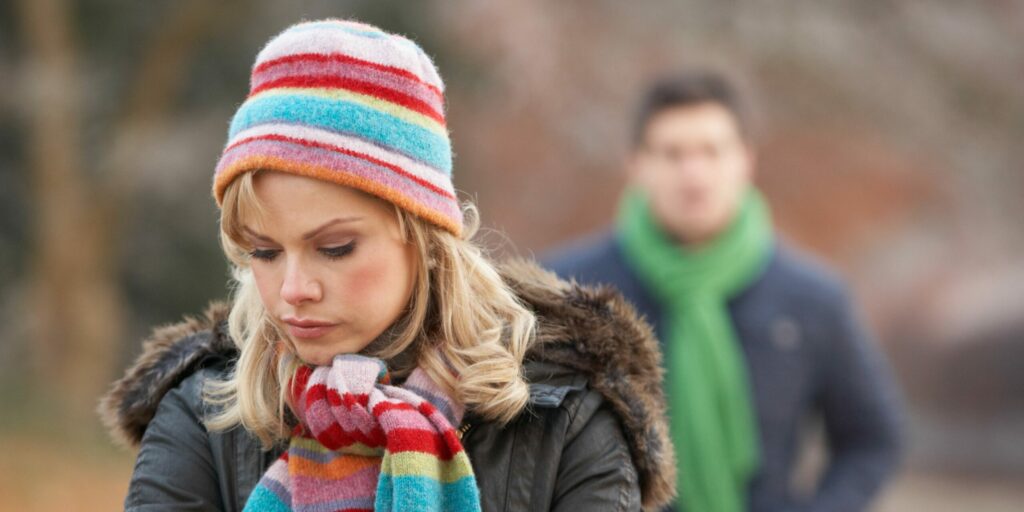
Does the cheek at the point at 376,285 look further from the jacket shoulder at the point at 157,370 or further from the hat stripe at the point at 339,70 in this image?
the jacket shoulder at the point at 157,370

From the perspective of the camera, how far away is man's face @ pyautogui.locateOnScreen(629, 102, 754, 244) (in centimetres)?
484

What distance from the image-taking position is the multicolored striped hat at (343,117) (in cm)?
245

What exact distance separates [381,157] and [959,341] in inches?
358

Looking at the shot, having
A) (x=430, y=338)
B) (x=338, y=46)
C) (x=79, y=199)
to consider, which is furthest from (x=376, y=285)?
(x=79, y=199)

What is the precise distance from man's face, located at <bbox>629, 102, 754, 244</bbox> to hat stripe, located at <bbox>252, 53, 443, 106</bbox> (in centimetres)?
240

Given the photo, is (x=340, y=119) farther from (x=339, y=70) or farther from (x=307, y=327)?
(x=307, y=327)

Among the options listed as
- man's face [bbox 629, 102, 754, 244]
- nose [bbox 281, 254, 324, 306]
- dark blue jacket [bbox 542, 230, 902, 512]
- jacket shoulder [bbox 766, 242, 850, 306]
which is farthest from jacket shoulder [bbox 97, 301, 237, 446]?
jacket shoulder [bbox 766, 242, 850, 306]

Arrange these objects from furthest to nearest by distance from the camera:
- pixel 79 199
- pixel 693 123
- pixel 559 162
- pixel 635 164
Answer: pixel 559 162 < pixel 79 199 < pixel 635 164 < pixel 693 123

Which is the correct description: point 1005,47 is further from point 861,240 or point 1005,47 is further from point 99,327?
point 99,327

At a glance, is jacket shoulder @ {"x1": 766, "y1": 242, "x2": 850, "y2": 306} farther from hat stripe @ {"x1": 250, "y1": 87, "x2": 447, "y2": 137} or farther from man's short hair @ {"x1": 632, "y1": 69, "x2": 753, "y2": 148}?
hat stripe @ {"x1": 250, "y1": 87, "x2": 447, "y2": 137}

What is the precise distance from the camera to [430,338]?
8.79 ft

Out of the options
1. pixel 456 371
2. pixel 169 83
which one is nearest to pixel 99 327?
pixel 169 83

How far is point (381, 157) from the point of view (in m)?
2.48

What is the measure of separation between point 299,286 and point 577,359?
1.95 ft
